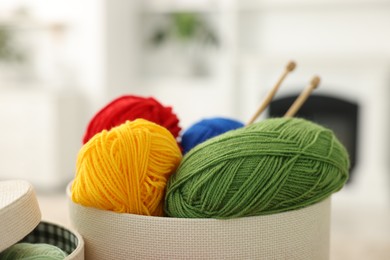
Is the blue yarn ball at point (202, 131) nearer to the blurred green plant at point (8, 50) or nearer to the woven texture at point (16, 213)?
the woven texture at point (16, 213)

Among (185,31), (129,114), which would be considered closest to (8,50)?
(185,31)

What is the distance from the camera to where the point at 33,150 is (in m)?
2.87

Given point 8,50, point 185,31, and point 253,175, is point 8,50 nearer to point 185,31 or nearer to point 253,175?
point 185,31

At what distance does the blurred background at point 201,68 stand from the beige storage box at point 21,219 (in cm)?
205

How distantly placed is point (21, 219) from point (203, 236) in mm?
172

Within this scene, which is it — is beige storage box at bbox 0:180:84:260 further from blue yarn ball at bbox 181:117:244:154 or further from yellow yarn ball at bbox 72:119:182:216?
blue yarn ball at bbox 181:117:244:154

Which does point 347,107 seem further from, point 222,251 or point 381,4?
point 222,251

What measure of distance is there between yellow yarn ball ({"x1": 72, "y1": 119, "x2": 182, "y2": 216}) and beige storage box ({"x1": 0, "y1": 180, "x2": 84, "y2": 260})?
5 cm

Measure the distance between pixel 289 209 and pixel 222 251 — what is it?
0.08m

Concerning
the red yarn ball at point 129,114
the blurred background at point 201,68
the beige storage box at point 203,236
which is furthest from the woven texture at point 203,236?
the blurred background at point 201,68

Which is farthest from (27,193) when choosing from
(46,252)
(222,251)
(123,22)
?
(123,22)

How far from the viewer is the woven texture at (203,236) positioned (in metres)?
0.55

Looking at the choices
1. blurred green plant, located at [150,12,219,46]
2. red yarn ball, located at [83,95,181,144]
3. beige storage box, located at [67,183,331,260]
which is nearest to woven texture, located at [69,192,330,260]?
beige storage box, located at [67,183,331,260]

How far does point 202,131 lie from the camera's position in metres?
0.72
